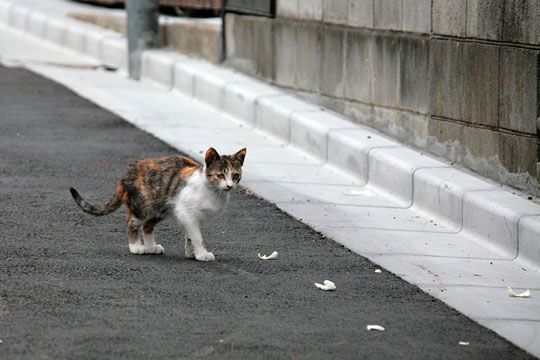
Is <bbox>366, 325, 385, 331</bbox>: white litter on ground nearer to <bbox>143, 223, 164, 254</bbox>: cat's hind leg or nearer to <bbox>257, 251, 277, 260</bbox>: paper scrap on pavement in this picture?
<bbox>257, 251, 277, 260</bbox>: paper scrap on pavement

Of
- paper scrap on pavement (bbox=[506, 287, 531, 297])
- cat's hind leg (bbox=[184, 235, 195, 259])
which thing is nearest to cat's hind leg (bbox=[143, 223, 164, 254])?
cat's hind leg (bbox=[184, 235, 195, 259])

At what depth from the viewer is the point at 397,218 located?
994 centimetres

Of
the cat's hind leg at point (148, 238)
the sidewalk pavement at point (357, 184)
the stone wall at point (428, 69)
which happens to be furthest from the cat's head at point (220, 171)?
the stone wall at point (428, 69)

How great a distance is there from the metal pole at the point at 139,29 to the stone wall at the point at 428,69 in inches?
88.0

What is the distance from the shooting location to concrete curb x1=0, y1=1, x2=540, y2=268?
29.6ft

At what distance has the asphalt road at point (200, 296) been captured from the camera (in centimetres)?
664

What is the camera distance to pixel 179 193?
334 inches

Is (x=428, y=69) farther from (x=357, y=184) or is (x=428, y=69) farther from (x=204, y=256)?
(x=204, y=256)

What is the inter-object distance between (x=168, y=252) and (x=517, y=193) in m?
2.60

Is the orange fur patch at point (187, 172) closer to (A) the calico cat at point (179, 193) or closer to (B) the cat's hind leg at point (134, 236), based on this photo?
A: (A) the calico cat at point (179, 193)

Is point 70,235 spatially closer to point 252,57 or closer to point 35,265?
point 35,265

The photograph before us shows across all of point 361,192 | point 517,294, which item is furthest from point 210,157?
point 361,192

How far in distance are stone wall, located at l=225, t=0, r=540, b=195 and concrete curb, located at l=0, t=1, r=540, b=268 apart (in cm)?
22

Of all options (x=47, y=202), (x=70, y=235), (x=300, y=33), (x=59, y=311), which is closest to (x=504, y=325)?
(x=59, y=311)
